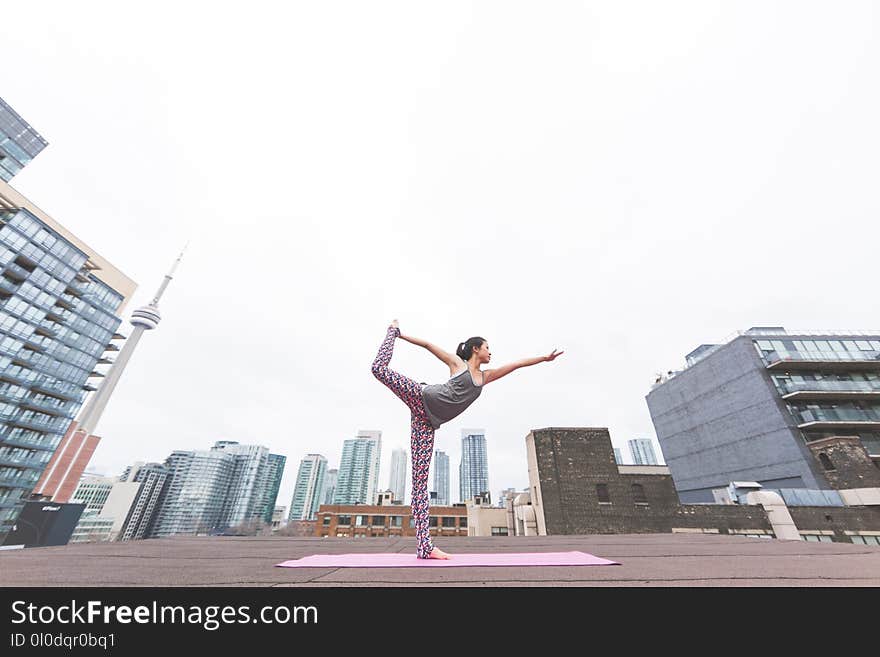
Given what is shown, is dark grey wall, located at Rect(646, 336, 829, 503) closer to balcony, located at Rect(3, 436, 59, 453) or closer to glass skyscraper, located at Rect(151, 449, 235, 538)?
balcony, located at Rect(3, 436, 59, 453)

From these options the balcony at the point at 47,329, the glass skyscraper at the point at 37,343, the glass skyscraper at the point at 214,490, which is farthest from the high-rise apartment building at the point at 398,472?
the balcony at the point at 47,329

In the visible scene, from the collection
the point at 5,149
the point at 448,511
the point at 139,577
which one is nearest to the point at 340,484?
the point at 448,511

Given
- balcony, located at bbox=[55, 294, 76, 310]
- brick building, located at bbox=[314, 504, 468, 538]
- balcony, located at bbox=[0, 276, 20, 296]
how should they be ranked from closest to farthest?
balcony, located at bbox=[0, 276, 20, 296] < brick building, located at bbox=[314, 504, 468, 538] < balcony, located at bbox=[55, 294, 76, 310]

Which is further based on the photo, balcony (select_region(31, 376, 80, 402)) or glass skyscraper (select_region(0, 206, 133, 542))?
balcony (select_region(31, 376, 80, 402))

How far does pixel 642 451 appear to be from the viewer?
132250mm

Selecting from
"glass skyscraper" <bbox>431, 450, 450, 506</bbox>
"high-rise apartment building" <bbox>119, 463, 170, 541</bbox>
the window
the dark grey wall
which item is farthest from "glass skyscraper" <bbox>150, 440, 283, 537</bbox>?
the window

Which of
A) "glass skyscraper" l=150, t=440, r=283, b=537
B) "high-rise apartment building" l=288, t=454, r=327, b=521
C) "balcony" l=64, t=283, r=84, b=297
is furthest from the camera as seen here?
"high-rise apartment building" l=288, t=454, r=327, b=521

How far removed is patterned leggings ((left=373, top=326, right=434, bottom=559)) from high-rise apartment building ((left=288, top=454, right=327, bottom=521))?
129031mm

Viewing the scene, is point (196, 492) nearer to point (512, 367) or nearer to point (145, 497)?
point (145, 497)

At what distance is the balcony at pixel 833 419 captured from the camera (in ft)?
73.6

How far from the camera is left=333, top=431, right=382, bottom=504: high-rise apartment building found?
10431cm

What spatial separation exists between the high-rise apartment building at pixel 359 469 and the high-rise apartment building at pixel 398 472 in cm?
1954

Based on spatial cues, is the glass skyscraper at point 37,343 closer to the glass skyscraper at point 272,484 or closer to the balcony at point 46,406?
the balcony at point 46,406

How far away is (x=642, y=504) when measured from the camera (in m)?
16.1
